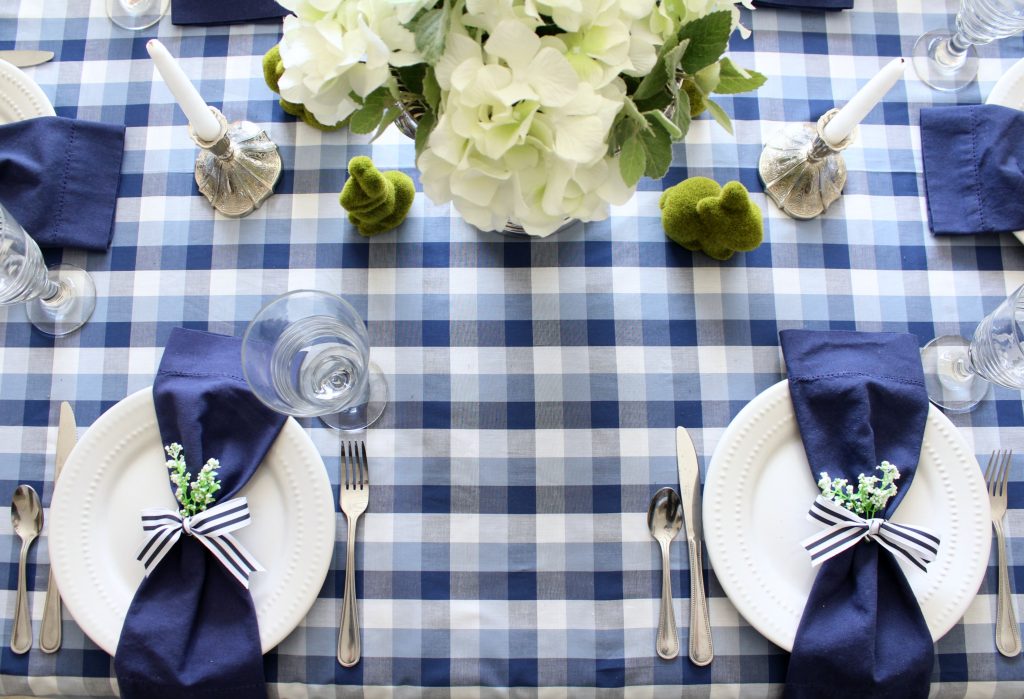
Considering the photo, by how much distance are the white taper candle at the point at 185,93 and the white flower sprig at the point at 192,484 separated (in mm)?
377

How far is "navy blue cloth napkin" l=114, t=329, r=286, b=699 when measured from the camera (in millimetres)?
851

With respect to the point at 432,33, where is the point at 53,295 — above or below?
below

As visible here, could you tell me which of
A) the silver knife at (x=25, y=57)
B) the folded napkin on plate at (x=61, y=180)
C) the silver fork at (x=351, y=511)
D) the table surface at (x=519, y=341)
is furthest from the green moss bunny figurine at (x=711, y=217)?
the silver knife at (x=25, y=57)

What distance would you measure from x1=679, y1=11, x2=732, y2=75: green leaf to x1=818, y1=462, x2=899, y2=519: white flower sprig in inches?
20.8

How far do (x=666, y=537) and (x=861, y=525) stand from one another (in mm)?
223

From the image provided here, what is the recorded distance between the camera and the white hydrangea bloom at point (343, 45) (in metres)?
0.54

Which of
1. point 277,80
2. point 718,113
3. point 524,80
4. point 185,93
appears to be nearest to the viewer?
point 524,80

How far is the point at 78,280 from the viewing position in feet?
3.17

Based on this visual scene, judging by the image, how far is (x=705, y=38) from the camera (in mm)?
562

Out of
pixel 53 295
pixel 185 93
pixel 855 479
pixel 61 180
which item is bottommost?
pixel 855 479

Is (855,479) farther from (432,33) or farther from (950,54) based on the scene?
(432,33)

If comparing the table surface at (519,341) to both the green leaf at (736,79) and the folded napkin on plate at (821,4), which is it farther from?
the green leaf at (736,79)

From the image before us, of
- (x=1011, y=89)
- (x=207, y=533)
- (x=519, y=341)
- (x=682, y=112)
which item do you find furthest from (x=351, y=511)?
(x=1011, y=89)

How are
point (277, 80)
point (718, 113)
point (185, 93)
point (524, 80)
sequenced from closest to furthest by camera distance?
1. point (524, 80)
2. point (718, 113)
3. point (185, 93)
4. point (277, 80)
